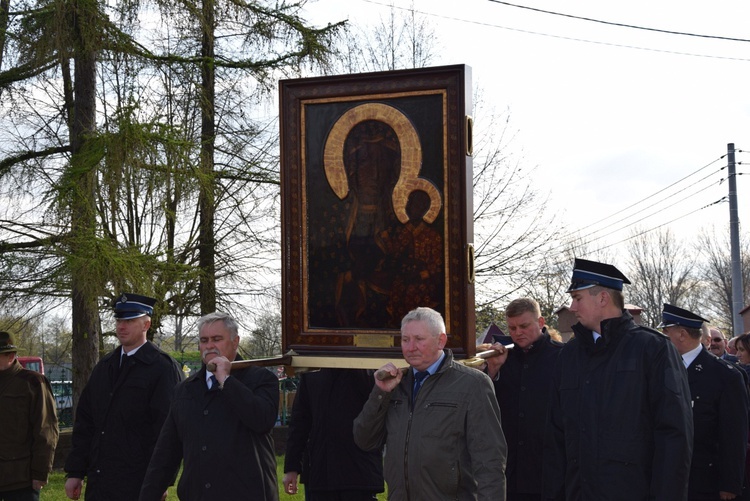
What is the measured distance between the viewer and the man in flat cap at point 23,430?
8273 millimetres

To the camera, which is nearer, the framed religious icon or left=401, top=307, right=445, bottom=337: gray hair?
left=401, top=307, right=445, bottom=337: gray hair

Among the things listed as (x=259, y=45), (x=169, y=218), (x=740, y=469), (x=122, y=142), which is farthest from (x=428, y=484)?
(x=259, y=45)

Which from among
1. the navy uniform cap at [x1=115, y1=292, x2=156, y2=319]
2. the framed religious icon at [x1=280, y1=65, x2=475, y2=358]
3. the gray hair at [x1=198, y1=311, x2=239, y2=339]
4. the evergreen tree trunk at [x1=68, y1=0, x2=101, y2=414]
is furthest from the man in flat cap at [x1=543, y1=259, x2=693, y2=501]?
the evergreen tree trunk at [x1=68, y1=0, x2=101, y2=414]

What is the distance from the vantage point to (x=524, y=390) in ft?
22.7

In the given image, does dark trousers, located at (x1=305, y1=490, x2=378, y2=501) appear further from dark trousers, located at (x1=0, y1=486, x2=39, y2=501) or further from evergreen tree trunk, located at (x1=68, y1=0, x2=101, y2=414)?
evergreen tree trunk, located at (x1=68, y1=0, x2=101, y2=414)

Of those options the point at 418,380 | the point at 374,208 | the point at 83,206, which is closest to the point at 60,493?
the point at 83,206

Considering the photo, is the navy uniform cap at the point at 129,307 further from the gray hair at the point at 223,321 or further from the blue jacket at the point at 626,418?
the blue jacket at the point at 626,418

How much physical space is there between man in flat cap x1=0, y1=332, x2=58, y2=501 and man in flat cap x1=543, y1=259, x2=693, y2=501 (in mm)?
4888

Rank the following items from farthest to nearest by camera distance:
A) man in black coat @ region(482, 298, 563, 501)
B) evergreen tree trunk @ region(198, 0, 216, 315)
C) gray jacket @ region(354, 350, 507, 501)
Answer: evergreen tree trunk @ region(198, 0, 216, 315) → man in black coat @ region(482, 298, 563, 501) → gray jacket @ region(354, 350, 507, 501)

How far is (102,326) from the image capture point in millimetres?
15078

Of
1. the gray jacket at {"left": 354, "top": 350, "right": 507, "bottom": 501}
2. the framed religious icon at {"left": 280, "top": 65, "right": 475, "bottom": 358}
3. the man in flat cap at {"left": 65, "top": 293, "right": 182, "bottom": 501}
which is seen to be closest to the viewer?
the gray jacket at {"left": 354, "top": 350, "right": 507, "bottom": 501}

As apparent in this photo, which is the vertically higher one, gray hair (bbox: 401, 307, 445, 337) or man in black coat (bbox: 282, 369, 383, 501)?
gray hair (bbox: 401, 307, 445, 337)

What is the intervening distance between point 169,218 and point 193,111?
8.08ft

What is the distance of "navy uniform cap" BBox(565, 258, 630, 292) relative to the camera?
5305 mm
